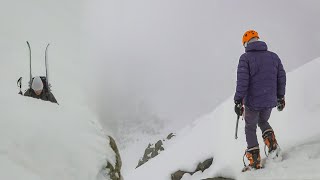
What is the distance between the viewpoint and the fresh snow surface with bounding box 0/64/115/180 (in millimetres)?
4293

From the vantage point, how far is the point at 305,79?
404 inches

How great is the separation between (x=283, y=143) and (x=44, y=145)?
5507 millimetres

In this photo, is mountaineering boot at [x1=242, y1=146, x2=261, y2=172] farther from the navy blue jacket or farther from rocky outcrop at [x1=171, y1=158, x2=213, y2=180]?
rocky outcrop at [x1=171, y1=158, x2=213, y2=180]

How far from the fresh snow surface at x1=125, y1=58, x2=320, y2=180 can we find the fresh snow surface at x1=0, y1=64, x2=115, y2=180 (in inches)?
135

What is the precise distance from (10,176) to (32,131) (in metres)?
0.94

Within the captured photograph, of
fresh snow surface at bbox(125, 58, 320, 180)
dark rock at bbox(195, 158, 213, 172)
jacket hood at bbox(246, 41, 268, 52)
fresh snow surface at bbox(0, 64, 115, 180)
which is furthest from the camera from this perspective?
dark rock at bbox(195, 158, 213, 172)

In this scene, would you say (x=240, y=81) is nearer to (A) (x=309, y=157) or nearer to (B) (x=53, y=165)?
(A) (x=309, y=157)

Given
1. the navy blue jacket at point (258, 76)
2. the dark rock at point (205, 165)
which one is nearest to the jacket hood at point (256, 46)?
the navy blue jacket at point (258, 76)

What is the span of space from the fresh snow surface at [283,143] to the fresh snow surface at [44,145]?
Result: 11.2 ft

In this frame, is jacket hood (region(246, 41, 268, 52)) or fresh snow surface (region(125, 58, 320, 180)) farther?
jacket hood (region(246, 41, 268, 52))

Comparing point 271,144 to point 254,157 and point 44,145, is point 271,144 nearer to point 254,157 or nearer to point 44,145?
point 254,157

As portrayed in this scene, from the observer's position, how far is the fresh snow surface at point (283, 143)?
7.09 metres

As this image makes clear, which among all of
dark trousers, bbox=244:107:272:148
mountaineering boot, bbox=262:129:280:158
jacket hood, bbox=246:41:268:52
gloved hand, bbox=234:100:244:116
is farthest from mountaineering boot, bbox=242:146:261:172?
jacket hood, bbox=246:41:268:52

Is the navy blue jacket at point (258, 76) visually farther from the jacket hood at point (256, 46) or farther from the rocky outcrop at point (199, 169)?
the rocky outcrop at point (199, 169)
